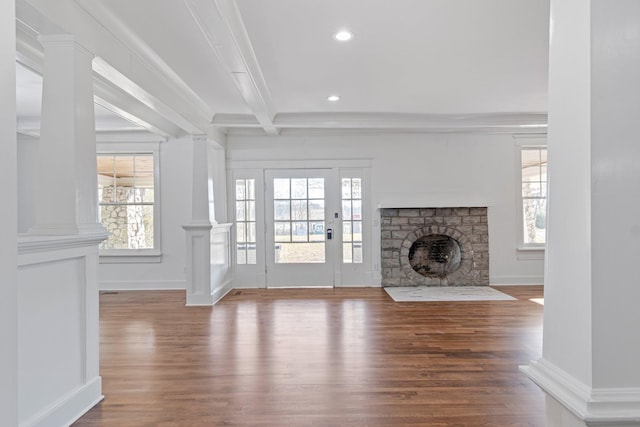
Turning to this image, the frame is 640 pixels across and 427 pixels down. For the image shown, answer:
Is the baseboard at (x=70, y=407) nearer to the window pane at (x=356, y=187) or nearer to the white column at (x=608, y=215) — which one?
the white column at (x=608, y=215)

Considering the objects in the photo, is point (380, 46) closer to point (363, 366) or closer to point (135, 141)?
point (363, 366)

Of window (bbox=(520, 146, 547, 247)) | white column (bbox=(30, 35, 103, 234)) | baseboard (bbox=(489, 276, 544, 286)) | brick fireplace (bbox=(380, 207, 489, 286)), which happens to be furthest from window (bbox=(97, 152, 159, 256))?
window (bbox=(520, 146, 547, 247))

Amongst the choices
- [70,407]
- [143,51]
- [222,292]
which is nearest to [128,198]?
[222,292]

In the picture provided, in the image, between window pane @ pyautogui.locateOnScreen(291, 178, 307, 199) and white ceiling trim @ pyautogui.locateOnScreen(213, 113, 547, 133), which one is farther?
window pane @ pyautogui.locateOnScreen(291, 178, 307, 199)

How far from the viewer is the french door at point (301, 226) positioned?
19.9 feet

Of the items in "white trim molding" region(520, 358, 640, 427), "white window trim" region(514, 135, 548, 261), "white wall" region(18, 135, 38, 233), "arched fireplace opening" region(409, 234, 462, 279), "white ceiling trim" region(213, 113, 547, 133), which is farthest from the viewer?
"arched fireplace opening" region(409, 234, 462, 279)

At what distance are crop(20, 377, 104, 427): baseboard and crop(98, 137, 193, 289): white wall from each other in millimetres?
3700

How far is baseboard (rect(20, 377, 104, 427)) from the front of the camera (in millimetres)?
1938

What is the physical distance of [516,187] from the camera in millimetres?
6094

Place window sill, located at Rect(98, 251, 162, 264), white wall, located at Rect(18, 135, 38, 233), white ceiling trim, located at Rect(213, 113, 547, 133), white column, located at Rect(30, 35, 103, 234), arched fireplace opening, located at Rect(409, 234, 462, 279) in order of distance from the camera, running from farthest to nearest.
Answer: arched fireplace opening, located at Rect(409, 234, 462, 279), window sill, located at Rect(98, 251, 162, 264), white wall, located at Rect(18, 135, 38, 233), white ceiling trim, located at Rect(213, 113, 547, 133), white column, located at Rect(30, 35, 103, 234)

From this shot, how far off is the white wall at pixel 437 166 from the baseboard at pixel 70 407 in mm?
4218

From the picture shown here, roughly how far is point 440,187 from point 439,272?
4.79ft

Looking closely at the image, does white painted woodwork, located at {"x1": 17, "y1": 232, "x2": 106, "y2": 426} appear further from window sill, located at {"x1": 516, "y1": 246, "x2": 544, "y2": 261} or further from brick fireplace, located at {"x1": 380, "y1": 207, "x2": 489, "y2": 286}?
window sill, located at {"x1": 516, "y1": 246, "x2": 544, "y2": 261}

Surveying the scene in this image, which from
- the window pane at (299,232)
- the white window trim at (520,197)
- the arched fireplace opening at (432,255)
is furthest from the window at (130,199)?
the white window trim at (520,197)
